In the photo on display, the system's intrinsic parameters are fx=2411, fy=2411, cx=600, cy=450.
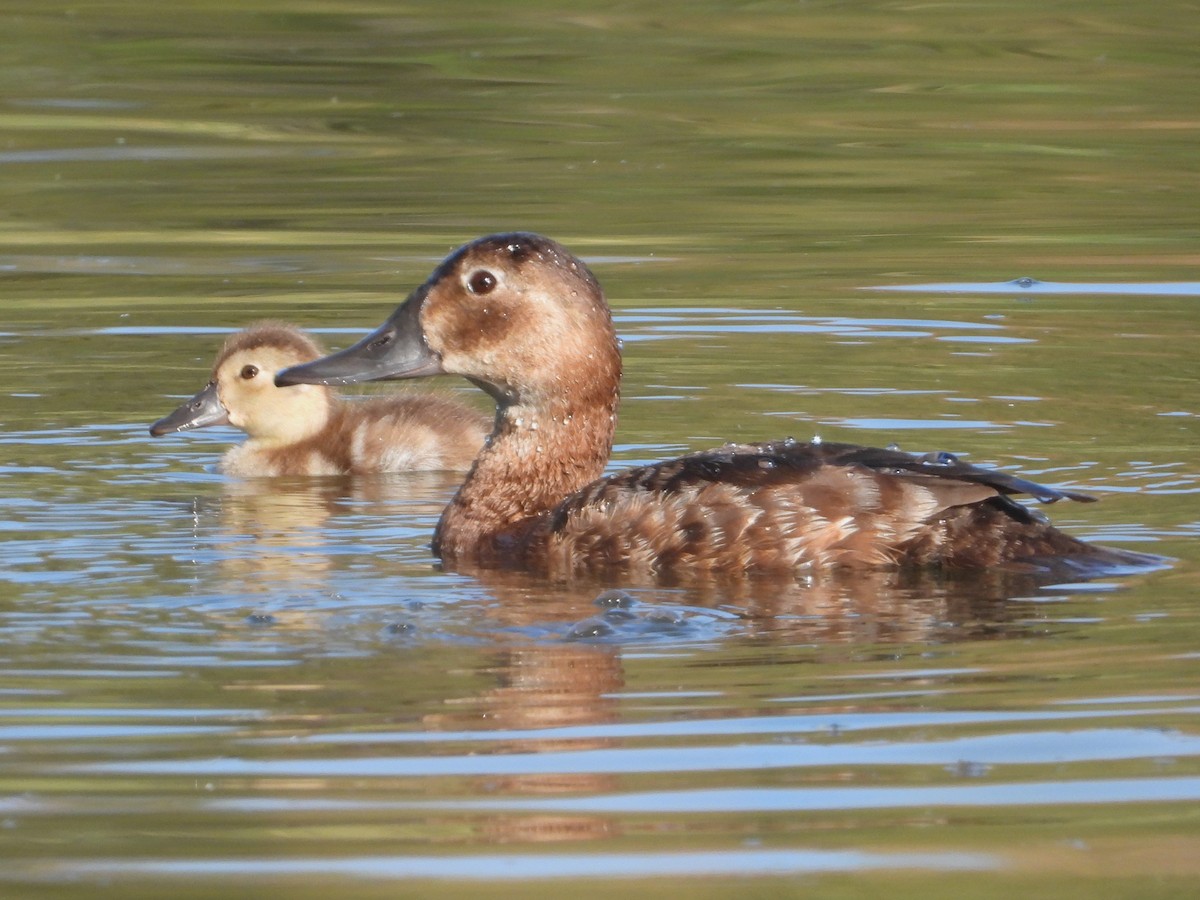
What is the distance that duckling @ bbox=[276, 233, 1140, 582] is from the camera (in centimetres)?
650

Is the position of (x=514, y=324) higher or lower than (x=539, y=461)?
higher

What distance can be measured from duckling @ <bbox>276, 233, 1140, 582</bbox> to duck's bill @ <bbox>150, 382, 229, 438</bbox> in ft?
4.65

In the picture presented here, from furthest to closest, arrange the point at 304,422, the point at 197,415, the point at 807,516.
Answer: the point at 304,422
the point at 197,415
the point at 807,516

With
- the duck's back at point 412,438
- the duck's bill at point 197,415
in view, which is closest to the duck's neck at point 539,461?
the duck's back at point 412,438

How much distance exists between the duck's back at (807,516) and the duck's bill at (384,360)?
1.11m

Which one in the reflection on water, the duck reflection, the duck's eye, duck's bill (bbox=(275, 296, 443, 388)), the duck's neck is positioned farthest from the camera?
the reflection on water

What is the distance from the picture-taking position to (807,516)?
21.5ft

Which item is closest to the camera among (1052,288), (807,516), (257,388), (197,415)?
(807,516)

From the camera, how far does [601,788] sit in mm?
4672

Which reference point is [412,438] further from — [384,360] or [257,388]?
[384,360]

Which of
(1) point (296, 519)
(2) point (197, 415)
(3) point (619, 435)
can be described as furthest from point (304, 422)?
(1) point (296, 519)

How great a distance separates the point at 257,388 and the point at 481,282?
7.36ft

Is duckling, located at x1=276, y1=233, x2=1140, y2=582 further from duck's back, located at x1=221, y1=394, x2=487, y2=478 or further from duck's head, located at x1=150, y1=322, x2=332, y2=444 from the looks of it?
duck's head, located at x1=150, y1=322, x2=332, y2=444

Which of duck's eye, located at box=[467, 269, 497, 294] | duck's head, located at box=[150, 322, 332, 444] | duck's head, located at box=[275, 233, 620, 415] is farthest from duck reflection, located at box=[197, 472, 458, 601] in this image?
duck's eye, located at box=[467, 269, 497, 294]
